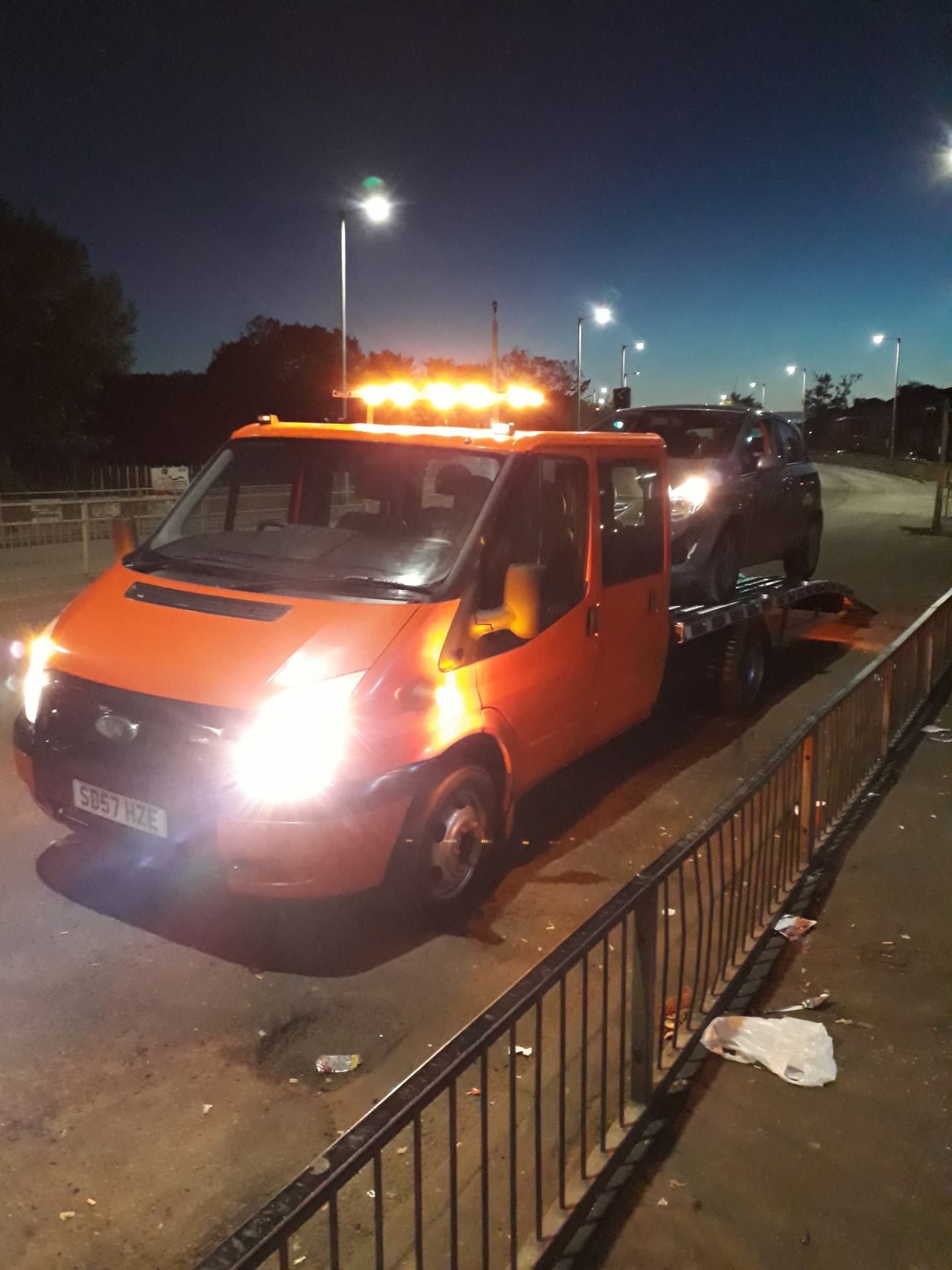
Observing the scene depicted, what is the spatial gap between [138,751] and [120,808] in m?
0.26

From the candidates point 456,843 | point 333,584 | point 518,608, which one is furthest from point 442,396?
point 456,843

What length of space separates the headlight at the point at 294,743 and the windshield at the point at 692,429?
21.3 feet

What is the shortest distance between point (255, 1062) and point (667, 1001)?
1581 mm

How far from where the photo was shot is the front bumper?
4.12 metres

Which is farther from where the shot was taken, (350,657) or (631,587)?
(631,587)

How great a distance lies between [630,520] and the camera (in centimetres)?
617

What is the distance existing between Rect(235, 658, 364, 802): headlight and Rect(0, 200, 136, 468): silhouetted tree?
31294mm

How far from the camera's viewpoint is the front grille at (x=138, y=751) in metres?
4.15

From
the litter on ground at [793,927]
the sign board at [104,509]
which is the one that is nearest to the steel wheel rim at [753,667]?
the litter on ground at [793,927]

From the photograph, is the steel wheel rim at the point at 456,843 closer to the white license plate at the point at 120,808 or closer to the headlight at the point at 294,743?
the headlight at the point at 294,743

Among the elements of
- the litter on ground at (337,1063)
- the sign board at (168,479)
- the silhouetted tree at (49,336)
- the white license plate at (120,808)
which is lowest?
the litter on ground at (337,1063)

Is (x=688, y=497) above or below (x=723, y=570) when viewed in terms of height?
above

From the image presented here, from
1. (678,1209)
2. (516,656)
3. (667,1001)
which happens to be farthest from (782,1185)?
(516,656)

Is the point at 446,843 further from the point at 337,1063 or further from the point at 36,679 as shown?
the point at 36,679
